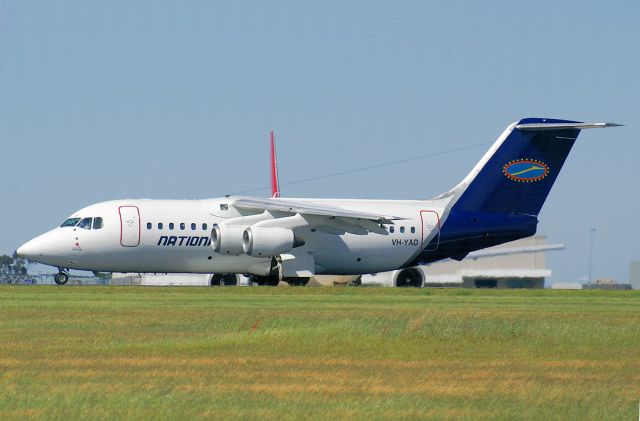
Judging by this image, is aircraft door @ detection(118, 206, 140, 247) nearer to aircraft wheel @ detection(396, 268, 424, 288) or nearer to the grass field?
aircraft wheel @ detection(396, 268, 424, 288)

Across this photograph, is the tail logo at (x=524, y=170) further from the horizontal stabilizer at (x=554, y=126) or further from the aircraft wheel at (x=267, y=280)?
the aircraft wheel at (x=267, y=280)

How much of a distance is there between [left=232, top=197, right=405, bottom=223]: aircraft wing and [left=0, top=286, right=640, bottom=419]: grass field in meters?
13.1

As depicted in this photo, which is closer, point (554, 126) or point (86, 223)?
point (86, 223)

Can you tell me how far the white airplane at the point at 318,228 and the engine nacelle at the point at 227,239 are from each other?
4cm

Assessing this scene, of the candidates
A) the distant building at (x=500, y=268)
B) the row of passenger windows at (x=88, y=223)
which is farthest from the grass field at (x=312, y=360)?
the distant building at (x=500, y=268)

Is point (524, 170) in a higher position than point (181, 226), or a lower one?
higher

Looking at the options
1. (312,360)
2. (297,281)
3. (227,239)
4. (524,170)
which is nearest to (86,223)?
(227,239)

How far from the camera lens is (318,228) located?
48.5 metres

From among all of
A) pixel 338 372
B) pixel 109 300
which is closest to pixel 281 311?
pixel 109 300

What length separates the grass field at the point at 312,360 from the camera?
46.2 ft

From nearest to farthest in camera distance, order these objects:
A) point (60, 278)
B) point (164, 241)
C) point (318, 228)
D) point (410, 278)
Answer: point (164, 241)
point (60, 278)
point (318, 228)
point (410, 278)

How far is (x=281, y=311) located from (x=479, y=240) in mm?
22641

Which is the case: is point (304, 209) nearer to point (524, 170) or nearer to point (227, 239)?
point (227, 239)

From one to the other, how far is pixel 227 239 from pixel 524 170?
43.2 feet
